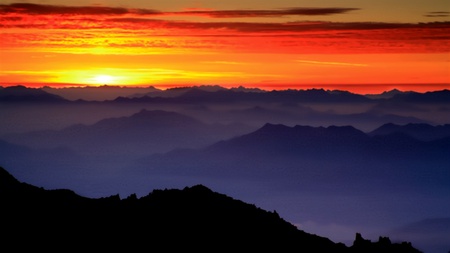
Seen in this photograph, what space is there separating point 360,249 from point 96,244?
39.1ft

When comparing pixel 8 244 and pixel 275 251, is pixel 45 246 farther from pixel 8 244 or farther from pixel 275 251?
pixel 275 251

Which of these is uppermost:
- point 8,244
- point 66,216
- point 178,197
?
point 178,197

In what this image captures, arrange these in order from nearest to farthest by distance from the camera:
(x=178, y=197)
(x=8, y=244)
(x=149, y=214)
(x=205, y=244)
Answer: (x=8, y=244), (x=205, y=244), (x=149, y=214), (x=178, y=197)

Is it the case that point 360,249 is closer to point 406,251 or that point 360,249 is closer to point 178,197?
point 406,251

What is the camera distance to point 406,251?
33.5 metres

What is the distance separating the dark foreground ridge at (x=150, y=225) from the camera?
1177 inches

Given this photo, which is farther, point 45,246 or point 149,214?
point 149,214

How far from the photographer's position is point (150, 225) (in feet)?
104

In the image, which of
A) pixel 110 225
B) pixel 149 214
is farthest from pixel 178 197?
pixel 110 225

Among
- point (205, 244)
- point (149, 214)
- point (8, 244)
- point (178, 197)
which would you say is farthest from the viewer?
point (178, 197)

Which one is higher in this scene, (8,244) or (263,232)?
(263,232)

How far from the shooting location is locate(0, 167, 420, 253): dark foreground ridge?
98.1 feet

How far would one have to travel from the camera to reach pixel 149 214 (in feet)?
108

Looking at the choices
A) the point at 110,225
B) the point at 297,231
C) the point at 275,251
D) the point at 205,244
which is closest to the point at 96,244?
the point at 110,225
